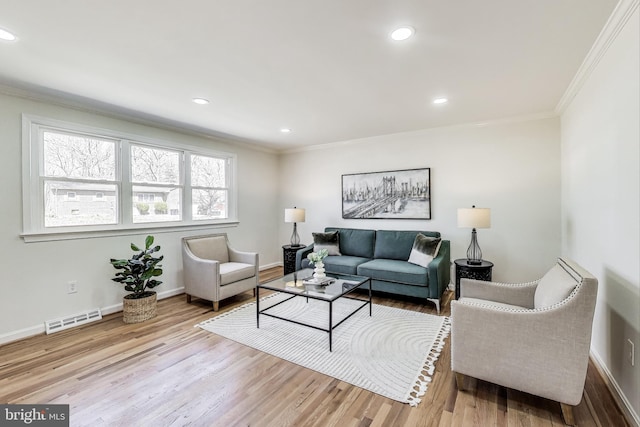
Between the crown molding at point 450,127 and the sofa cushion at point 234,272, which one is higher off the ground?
the crown molding at point 450,127

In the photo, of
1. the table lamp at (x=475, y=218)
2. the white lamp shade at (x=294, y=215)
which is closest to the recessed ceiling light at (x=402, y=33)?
the table lamp at (x=475, y=218)

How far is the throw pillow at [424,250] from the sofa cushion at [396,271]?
0.08 metres

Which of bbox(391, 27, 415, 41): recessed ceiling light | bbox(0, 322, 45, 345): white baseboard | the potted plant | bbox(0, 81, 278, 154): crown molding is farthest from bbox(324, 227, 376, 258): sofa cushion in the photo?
bbox(0, 322, 45, 345): white baseboard

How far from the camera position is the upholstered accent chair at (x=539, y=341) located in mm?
1627

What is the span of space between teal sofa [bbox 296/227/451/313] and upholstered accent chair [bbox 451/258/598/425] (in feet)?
4.70

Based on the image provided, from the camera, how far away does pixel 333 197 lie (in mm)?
5285

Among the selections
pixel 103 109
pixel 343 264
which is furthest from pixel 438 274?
pixel 103 109

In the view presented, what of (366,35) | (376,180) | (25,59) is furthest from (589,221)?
(25,59)

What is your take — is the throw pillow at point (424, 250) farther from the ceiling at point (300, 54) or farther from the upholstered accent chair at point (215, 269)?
the upholstered accent chair at point (215, 269)

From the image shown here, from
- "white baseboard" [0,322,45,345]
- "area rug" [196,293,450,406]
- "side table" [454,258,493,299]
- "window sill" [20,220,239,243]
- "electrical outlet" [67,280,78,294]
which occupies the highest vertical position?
"window sill" [20,220,239,243]

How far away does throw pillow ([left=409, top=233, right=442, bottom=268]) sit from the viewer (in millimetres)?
3656

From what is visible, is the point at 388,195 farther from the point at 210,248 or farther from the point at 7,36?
the point at 7,36

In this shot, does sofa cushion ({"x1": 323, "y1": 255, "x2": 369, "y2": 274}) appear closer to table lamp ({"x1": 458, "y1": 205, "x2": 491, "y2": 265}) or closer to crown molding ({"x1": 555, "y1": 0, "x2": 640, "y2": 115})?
table lamp ({"x1": 458, "y1": 205, "x2": 491, "y2": 265})

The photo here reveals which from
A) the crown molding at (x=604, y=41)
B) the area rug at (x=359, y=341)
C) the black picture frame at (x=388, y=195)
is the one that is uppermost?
the crown molding at (x=604, y=41)
